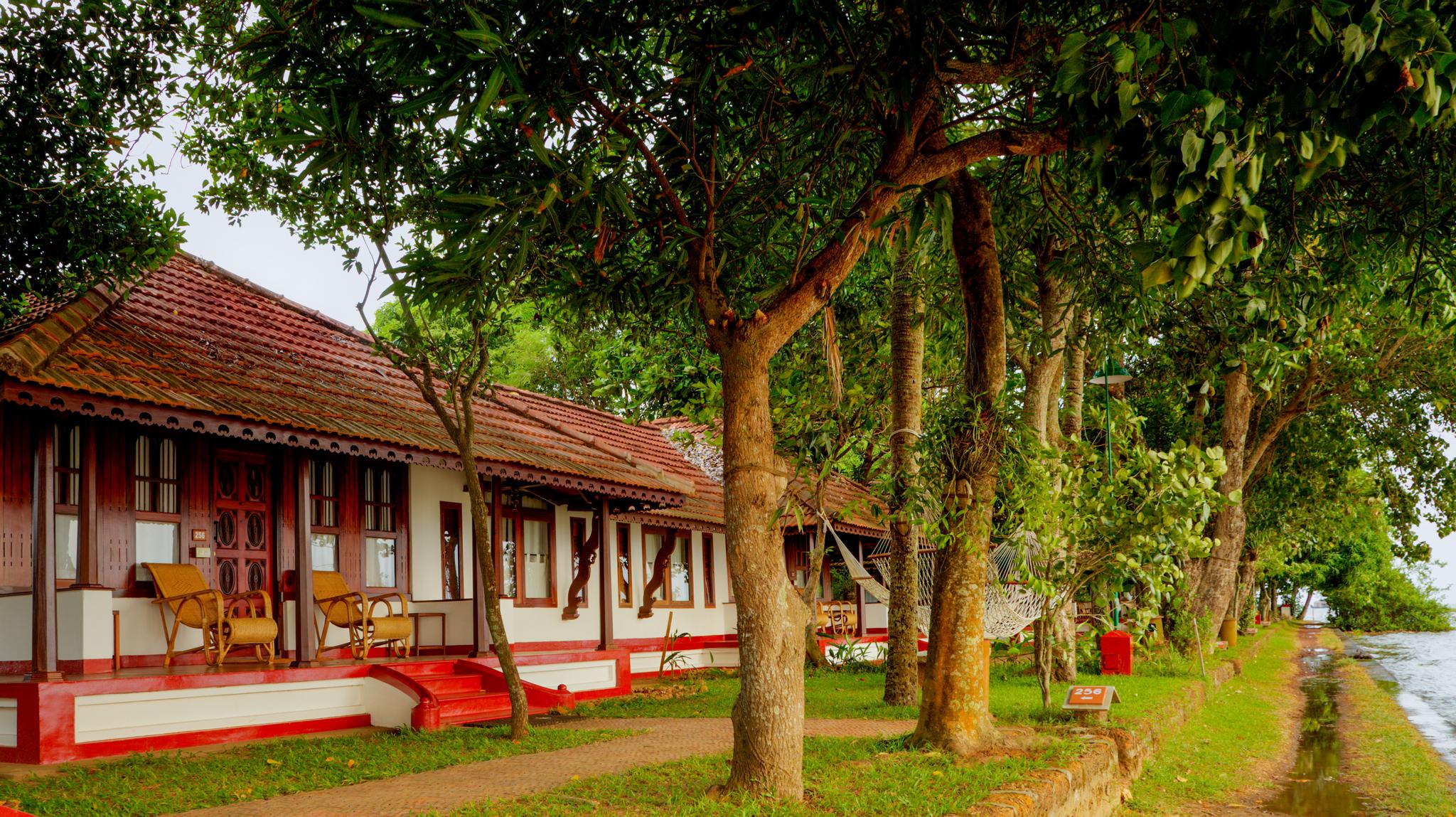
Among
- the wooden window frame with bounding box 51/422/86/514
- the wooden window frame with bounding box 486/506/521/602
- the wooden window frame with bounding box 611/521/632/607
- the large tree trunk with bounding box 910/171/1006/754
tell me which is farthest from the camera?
the wooden window frame with bounding box 611/521/632/607

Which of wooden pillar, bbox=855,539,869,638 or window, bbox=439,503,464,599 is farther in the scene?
wooden pillar, bbox=855,539,869,638

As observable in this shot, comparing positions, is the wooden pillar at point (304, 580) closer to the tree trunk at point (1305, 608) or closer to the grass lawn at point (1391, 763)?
the grass lawn at point (1391, 763)

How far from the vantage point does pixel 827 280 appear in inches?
263

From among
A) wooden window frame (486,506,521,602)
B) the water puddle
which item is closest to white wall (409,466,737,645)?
wooden window frame (486,506,521,602)

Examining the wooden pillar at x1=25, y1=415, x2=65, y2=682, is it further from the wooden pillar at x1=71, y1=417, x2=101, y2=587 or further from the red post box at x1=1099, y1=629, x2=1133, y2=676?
the red post box at x1=1099, y1=629, x2=1133, y2=676

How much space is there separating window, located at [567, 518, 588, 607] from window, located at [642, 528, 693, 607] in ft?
6.12

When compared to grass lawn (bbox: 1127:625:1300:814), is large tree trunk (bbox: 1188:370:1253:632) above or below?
above

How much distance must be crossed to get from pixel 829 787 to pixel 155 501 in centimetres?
730

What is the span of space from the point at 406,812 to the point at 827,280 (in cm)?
393

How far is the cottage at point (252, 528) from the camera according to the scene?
8.66 meters

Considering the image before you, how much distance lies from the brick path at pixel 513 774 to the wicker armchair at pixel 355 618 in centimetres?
198

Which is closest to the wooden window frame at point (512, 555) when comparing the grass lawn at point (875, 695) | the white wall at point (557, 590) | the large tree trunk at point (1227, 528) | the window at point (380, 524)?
the white wall at point (557, 590)

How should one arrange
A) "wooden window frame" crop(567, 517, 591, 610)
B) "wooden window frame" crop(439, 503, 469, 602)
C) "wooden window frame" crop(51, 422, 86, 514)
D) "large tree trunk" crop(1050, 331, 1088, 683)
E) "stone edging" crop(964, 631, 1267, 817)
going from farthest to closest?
"wooden window frame" crop(567, 517, 591, 610) < "wooden window frame" crop(439, 503, 469, 602) < "large tree trunk" crop(1050, 331, 1088, 683) < "wooden window frame" crop(51, 422, 86, 514) < "stone edging" crop(964, 631, 1267, 817)

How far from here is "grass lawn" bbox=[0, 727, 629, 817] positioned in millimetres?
7105
